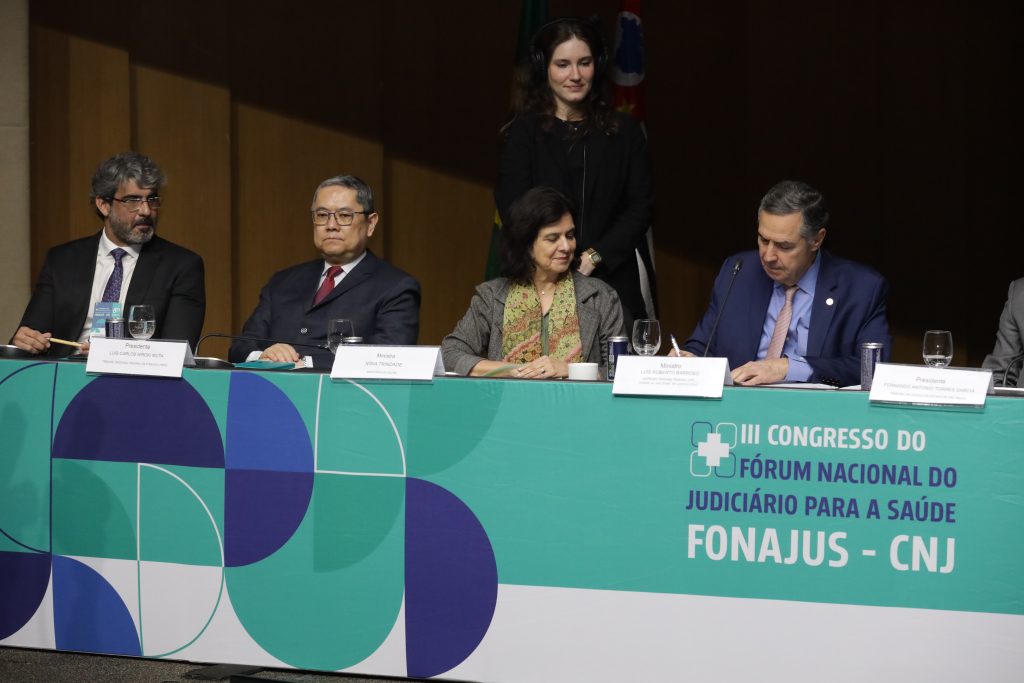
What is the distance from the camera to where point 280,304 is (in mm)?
3514

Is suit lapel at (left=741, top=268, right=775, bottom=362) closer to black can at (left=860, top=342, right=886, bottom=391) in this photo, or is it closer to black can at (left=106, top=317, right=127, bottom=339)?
black can at (left=860, top=342, right=886, bottom=391)

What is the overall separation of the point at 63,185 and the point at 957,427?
463cm

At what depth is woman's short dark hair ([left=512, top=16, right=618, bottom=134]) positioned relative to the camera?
3.65m

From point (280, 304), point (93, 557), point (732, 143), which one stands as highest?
point (732, 143)

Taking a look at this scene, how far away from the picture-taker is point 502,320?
3283mm

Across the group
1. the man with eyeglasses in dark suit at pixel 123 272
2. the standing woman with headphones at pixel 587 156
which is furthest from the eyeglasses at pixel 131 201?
the standing woman with headphones at pixel 587 156

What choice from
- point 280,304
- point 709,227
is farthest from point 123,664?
point 709,227

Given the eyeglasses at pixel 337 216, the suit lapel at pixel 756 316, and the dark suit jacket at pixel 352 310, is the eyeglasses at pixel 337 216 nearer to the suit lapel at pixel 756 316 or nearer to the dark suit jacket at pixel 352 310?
the dark suit jacket at pixel 352 310

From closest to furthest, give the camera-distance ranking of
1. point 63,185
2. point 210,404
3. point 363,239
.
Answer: point 210,404, point 363,239, point 63,185

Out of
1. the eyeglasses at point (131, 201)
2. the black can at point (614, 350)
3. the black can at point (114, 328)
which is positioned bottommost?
the black can at point (614, 350)

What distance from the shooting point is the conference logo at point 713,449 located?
2387mm

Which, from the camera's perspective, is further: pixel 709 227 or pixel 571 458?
pixel 709 227

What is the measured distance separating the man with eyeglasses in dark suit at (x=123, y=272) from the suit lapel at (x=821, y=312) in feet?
5.86

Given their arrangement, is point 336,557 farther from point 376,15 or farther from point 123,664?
point 376,15
